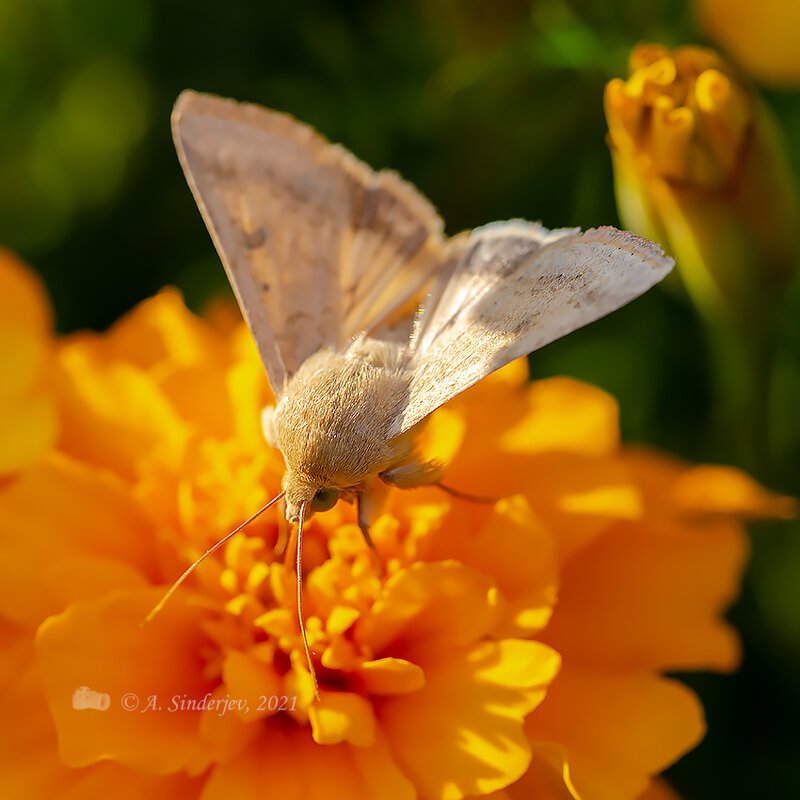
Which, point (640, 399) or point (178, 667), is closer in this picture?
point (178, 667)

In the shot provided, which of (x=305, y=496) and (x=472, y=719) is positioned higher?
(x=305, y=496)

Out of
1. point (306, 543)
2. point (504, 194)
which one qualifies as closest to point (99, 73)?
point (504, 194)

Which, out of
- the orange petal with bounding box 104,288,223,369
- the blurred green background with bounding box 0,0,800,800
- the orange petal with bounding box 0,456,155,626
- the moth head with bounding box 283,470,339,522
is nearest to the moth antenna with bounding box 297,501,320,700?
the moth head with bounding box 283,470,339,522

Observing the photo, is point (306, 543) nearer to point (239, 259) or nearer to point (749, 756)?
point (239, 259)

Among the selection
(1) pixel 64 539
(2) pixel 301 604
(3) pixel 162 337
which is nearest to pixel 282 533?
(2) pixel 301 604

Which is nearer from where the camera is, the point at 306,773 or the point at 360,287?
the point at 306,773

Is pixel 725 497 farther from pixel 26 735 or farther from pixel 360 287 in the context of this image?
pixel 26 735

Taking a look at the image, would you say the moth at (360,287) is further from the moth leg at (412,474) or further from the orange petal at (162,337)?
the orange petal at (162,337)
